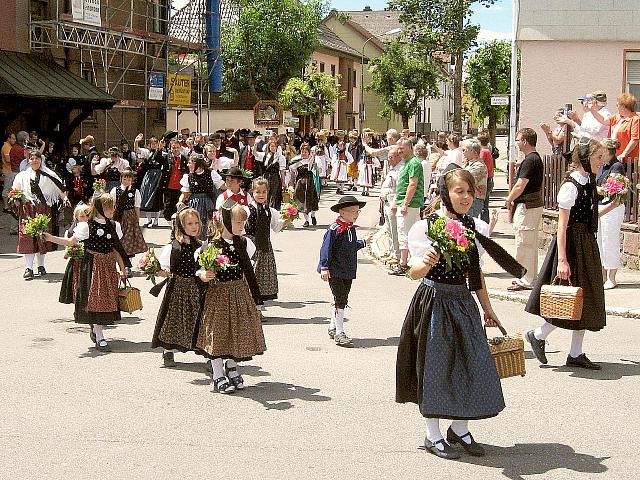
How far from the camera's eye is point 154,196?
20641 mm

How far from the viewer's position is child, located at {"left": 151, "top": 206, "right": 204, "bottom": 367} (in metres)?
8.27

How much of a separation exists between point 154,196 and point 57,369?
12355 millimetres

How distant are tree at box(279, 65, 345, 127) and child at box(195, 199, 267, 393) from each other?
46.8 metres

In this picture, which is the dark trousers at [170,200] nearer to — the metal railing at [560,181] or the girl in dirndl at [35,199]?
the girl in dirndl at [35,199]

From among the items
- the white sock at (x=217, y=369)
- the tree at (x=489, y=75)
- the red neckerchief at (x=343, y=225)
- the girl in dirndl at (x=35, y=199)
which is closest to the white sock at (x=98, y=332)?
the white sock at (x=217, y=369)

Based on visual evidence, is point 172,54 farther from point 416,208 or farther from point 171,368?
point 171,368

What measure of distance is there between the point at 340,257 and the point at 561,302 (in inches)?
97.0

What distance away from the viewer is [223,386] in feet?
25.3

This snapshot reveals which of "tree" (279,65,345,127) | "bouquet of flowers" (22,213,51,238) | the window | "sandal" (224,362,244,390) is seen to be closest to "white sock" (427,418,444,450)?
"sandal" (224,362,244,390)

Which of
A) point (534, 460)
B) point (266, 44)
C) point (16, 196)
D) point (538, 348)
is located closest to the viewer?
point (534, 460)

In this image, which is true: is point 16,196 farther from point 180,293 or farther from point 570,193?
point 570,193

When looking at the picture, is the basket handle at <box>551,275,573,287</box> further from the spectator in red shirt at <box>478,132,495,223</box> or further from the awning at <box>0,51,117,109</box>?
the awning at <box>0,51,117,109</box>

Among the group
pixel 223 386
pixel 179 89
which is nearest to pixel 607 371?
pixel 223 386

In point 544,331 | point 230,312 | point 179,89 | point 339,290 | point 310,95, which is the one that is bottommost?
point 544,331
